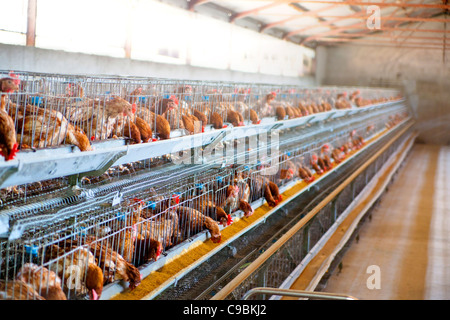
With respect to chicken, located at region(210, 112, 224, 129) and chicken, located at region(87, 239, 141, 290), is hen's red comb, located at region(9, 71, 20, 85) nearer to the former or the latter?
chicken, located at region(87, 239, 141, 290)

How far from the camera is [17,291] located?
178 cm

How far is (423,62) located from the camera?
33.5ft

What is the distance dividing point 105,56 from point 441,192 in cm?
629

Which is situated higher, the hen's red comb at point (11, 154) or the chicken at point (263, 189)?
the hen's red comb at point (11, 154)

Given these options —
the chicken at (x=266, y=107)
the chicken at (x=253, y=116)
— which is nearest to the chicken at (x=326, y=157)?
the chicken at (x=266, y=107)

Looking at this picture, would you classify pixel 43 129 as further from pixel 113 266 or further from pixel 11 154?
pixel 113 266

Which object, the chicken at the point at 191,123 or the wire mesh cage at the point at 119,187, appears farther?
the chicken at the point at 191,123

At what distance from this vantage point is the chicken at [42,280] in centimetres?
185

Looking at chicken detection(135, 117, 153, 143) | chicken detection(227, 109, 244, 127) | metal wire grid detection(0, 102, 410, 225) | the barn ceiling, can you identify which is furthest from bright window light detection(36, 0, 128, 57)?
chicken detection(135, 117, 153, 143)

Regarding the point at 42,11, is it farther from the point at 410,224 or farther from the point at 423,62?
the point at 423,62

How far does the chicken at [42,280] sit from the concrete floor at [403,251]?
3251mm

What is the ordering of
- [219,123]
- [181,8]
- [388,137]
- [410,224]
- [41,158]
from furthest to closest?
[388,137], [181,8], [410,224], [219,123], [41,158]

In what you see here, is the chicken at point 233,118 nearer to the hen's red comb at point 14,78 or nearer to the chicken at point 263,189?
the chicken at point 263,189

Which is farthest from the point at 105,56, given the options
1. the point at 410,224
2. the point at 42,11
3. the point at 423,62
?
the point at 423,62
